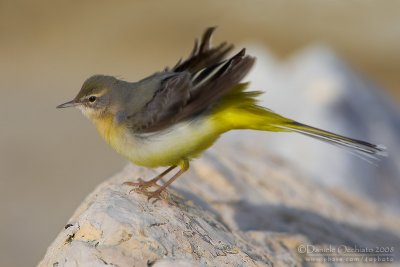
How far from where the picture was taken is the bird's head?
5.86 m

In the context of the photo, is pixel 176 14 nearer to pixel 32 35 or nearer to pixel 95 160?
pixel 32 35

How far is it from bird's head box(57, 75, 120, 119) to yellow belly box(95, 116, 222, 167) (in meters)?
0.43

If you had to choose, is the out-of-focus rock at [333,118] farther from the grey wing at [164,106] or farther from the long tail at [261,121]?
the grey wing at [164,106]

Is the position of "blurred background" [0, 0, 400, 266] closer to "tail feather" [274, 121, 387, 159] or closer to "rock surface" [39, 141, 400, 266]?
"rock surface" [39, 141, 400, 266]

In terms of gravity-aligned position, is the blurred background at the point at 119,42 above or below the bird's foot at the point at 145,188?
above

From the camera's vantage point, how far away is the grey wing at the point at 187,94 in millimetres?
5387

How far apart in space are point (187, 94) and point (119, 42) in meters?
15.5

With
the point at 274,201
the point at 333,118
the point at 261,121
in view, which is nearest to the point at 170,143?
the point at 261,121

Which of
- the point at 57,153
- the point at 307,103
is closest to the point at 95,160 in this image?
the point at 57,153

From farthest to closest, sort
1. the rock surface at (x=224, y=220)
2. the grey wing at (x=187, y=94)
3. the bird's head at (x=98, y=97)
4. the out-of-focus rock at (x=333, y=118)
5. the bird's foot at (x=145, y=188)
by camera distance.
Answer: the out-of-focus rock at (x=333, y=118)
the bird's head at (x=98, y=97)
the grey wing at (x=187, y=94)
the bird's foot at (x=145, y=188)
the rock surface at (x=224, y=220)

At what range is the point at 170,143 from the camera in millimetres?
5430

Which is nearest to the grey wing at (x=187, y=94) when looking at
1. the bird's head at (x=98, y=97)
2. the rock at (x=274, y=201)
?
the bird's head at (x=98, y=97)

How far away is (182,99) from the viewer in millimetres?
5453

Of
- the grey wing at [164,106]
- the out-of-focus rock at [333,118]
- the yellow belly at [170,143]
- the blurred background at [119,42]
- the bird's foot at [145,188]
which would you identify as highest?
the blurred background at [119,42]
